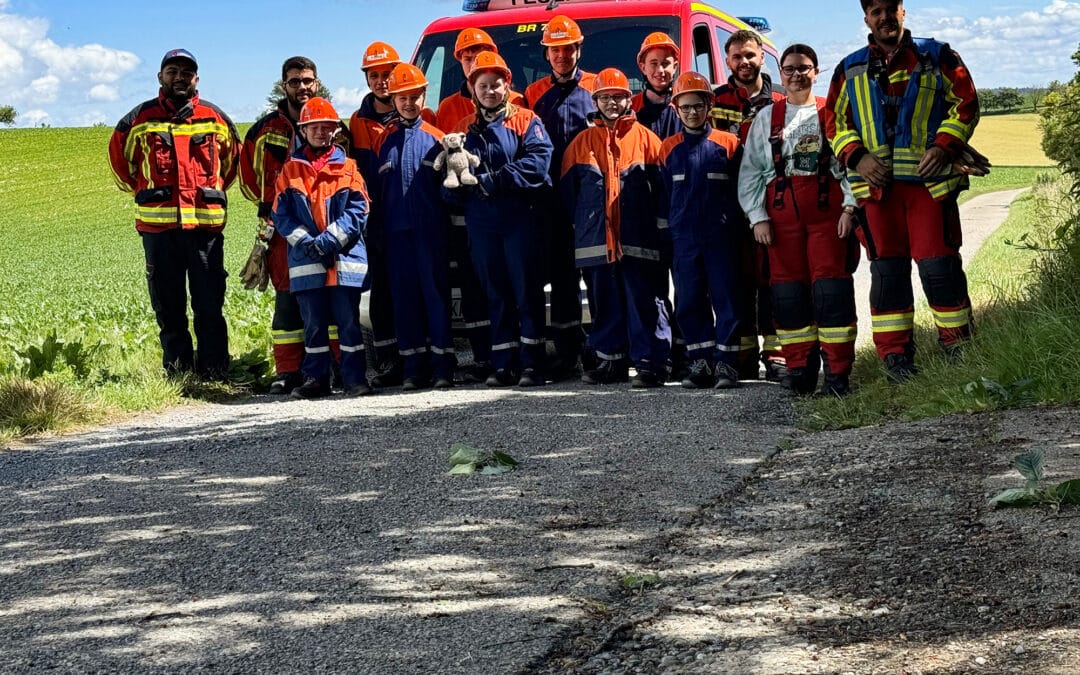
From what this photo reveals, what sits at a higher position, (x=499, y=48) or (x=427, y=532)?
(x=499, y=48)

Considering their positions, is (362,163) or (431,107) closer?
(362,163)

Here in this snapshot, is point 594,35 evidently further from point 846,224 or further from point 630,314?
point 846,224

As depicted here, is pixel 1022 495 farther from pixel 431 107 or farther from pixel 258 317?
pixel 258 317

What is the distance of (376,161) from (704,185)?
231 centimetres

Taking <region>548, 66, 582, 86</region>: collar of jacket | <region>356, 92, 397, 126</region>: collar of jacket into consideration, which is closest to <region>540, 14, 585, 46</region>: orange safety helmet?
<region>548, 66, 582, 86</region>: collar of jacket

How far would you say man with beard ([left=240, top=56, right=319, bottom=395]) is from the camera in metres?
9.40

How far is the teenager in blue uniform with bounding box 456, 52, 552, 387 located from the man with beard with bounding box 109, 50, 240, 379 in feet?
6.01

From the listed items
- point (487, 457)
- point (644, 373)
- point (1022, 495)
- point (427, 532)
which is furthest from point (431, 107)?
point (1022, 495)

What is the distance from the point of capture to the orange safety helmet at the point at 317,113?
8836mm

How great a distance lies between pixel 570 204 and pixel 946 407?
10.3ft

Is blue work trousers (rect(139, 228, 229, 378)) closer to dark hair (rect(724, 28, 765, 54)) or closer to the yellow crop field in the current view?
dark hair (rect(724, 28, 765, 54))

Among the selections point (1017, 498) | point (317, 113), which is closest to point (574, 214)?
point (317, 113)

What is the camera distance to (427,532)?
518 centimetres

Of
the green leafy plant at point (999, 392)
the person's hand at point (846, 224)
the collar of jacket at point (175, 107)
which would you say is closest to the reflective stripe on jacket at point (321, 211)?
the collar of jacket at point (175, 107)
